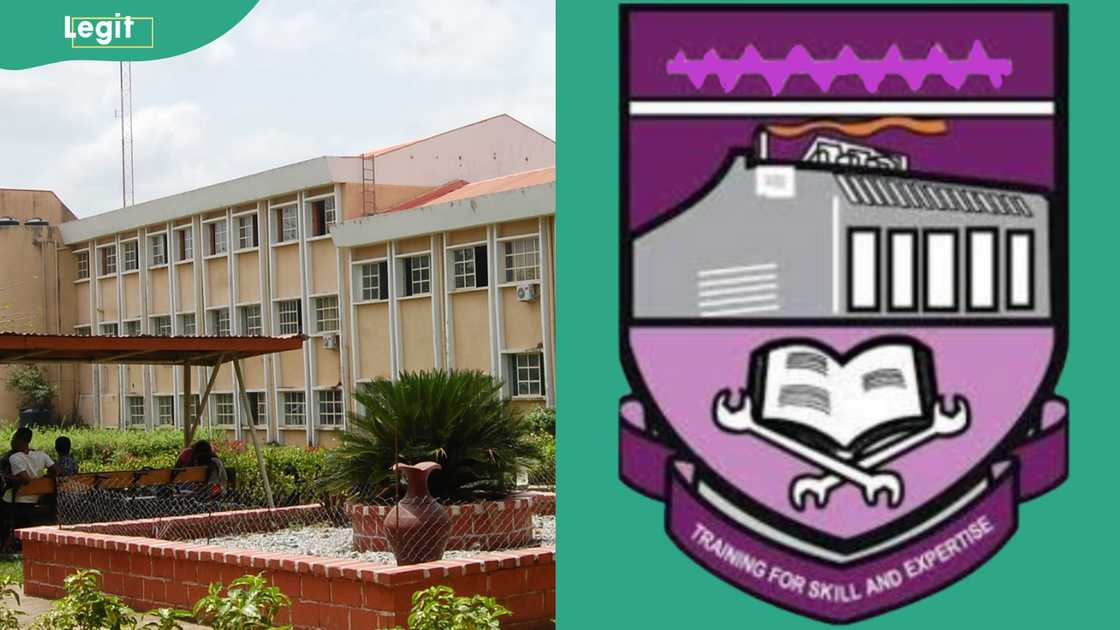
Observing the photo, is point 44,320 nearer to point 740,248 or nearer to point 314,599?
point 314,599

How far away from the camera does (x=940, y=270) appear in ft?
13.4

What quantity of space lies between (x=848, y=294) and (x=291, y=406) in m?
33.5

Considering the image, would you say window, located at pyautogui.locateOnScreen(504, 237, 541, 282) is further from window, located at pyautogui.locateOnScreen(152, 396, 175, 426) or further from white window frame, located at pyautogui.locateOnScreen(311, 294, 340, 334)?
window, located at pyautogui.locateOnScreen(152, 396, 175, 426)

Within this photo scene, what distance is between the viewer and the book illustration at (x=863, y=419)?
4098 millimetres

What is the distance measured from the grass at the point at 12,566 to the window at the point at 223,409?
83.8 feet

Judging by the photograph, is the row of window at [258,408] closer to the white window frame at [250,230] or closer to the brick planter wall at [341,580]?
the white window frame at [250,230]

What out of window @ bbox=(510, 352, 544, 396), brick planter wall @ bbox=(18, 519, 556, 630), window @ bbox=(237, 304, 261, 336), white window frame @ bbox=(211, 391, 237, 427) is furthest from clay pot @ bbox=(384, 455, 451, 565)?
white window frame @ bbox=(211, 391, 237, 427)

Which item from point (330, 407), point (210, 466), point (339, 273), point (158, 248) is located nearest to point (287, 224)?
point (339, 273)

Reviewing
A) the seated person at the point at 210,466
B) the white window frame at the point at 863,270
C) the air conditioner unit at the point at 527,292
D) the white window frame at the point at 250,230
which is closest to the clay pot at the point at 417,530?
the white window frame at the point at 863,270

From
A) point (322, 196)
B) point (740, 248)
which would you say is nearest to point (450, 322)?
point (322, 196)

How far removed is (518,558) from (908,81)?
5.06 meters

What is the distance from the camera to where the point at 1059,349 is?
13.4 feet

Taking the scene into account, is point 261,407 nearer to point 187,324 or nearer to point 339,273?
point 187,324

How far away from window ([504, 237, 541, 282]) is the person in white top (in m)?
13.8
